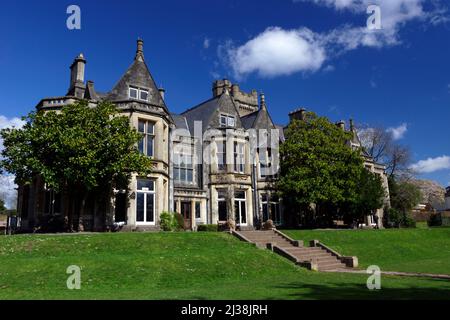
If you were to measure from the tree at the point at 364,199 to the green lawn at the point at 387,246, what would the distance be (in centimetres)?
484

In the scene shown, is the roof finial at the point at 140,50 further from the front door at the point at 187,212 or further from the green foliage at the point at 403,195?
the green foliage at the point at 403,195

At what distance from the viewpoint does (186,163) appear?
33.1 metres

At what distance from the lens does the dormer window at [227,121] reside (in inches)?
1395

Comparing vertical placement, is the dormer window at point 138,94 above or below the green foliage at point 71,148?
above

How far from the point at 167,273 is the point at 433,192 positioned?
377 ft

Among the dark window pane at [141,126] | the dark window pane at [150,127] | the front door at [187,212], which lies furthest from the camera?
the front door at [187,212]

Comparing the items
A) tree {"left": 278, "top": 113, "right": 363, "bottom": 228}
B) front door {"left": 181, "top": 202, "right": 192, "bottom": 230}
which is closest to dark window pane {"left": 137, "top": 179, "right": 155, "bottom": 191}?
front door {"left": 181, "top": 202, "right": 192, "bottom": 230}

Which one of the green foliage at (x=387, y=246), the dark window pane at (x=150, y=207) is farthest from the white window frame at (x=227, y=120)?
the green foliage at (x=387, y=246)

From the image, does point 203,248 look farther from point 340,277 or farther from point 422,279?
point 422,279

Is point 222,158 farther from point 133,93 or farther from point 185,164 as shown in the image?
point 133,93
